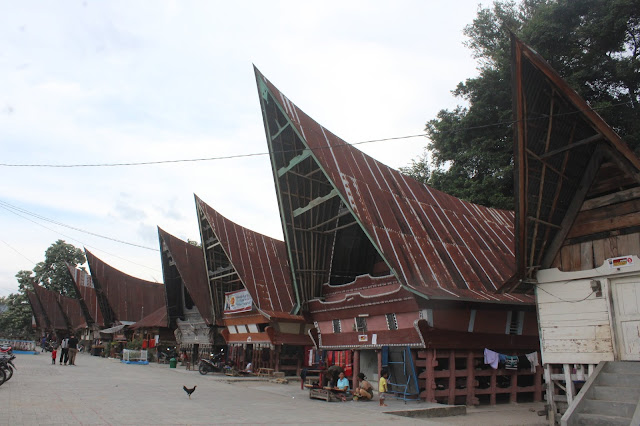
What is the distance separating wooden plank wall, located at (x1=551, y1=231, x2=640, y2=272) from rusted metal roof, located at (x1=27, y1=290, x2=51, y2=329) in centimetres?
6517

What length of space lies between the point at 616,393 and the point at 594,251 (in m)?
3.06

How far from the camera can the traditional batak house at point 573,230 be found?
904cm

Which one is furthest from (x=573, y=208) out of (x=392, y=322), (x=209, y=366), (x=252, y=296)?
(x=209, y=366)

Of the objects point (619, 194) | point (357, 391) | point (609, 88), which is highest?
point (609, 88)

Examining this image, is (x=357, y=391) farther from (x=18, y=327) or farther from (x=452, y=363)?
(x=18, y=327)

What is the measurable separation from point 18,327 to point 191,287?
54.2 m

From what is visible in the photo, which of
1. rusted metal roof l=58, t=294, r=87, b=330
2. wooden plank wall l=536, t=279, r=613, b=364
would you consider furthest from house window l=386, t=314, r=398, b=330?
rusted metal roof l=58, t=294, r=87, b=330

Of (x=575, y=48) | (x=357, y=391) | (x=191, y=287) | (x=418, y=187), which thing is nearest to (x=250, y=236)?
(x=191, y=287)

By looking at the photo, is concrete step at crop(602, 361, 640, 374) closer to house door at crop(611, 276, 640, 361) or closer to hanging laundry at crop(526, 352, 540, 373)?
house door at crop(611, 276, 640, 361)

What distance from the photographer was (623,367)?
8555mm

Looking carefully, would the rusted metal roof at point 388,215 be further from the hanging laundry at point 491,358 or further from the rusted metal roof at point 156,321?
the rusted metal roof at point 156,321

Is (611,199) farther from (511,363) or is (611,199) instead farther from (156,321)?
(156,321)

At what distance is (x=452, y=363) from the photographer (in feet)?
46.8

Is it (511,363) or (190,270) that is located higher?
(190,270)
